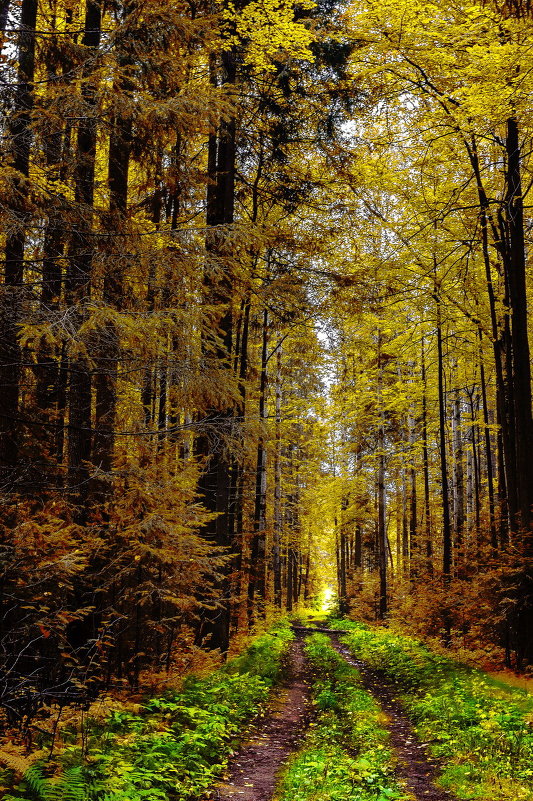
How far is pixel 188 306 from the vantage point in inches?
318

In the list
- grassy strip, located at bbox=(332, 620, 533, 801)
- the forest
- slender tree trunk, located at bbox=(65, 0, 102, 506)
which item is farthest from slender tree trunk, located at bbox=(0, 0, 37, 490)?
grassy strip, located at bbox=(332, 620, 533, 801)

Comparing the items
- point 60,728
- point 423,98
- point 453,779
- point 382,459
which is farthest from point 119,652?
point 382,459

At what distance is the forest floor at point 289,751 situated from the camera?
5973 mm

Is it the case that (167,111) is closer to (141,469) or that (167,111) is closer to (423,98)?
(141,469)

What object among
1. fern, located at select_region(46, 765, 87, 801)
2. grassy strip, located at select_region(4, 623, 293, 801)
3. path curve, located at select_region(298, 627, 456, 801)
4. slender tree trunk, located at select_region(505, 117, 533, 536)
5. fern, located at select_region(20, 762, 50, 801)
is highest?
slender tree trunk, located at select_region(505, 117, 533, 536)

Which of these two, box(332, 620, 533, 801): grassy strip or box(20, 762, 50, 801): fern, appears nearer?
box(20, 762, 50, 801): fern

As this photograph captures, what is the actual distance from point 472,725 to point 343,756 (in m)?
1.99

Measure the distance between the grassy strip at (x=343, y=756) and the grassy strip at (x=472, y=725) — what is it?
2.20 feet

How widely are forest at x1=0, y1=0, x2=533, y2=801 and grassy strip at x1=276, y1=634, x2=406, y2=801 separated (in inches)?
3.6

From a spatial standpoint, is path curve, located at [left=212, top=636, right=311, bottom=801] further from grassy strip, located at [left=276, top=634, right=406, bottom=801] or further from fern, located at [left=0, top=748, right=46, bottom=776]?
fern, located at [left=0, top=748, right=46, bottom=776]

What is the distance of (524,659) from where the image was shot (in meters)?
10.1

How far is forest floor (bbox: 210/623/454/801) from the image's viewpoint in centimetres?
597

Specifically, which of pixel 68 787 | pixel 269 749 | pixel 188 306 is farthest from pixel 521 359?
pixel 68 787

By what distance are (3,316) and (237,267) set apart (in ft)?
10.2
